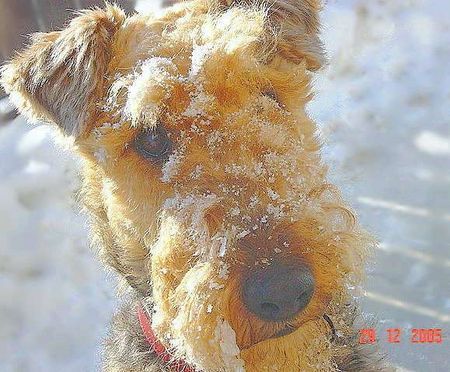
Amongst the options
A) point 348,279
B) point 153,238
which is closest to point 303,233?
point 348,279

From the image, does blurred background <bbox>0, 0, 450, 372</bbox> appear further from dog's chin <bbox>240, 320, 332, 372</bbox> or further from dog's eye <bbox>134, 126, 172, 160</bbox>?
dog's chin <bbox>240, 320, 332, 372</bbox>

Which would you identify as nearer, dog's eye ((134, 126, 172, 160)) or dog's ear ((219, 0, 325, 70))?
dog's eye ((134, 126, 172, 160))

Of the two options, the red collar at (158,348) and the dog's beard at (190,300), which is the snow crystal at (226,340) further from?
the red collar at (158,348)

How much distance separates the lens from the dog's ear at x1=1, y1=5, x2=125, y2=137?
7.73ft

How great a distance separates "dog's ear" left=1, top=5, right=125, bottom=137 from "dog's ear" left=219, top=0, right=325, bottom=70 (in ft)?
1.77

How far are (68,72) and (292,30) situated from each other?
3.09 ft

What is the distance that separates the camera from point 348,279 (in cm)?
205

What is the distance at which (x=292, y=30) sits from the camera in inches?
102

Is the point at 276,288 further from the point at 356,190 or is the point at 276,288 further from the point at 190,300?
the point at 356,190

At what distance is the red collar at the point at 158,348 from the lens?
2469 mm

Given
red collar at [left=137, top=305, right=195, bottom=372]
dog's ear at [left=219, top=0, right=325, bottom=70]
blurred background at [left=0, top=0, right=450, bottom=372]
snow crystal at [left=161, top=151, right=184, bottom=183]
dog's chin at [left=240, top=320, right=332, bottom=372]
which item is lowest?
blurred background at [left=0, top=0, right=450, bottom=372]
